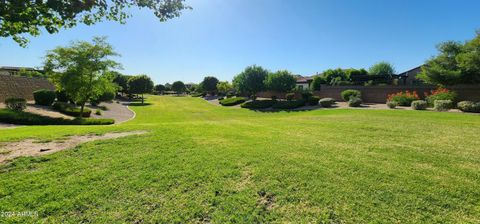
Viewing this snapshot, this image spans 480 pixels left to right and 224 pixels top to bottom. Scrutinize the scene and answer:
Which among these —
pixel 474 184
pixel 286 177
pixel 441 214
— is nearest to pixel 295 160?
pixel 286 177

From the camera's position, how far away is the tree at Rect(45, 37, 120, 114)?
774 inches

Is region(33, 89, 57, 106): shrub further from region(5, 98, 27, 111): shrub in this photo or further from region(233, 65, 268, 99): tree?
region(233, 65, 268, 99): tree

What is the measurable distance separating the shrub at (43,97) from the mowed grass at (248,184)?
22599 mm

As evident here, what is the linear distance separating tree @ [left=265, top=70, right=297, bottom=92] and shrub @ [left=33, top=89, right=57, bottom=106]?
25.2 metres

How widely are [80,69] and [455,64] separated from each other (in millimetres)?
33281

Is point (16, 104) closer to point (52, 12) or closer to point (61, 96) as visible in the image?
point (61, 96)

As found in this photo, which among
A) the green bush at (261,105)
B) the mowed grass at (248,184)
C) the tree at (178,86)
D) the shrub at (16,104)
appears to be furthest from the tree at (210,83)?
the mowed grass at (248,184)

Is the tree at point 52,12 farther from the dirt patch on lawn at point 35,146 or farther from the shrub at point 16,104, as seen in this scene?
the shrub at point 16,104

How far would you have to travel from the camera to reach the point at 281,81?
32.3 meters

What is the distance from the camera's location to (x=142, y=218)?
Answer: 123 inches

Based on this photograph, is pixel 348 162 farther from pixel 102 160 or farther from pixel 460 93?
pixel 460 93

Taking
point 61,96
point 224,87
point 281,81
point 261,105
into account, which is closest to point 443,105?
point 281,81

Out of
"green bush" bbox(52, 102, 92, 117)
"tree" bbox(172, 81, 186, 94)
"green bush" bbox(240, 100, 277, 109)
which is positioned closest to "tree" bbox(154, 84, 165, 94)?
"tree" bbox(172, 81, 186, 94)

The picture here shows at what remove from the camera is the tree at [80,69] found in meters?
19.7
